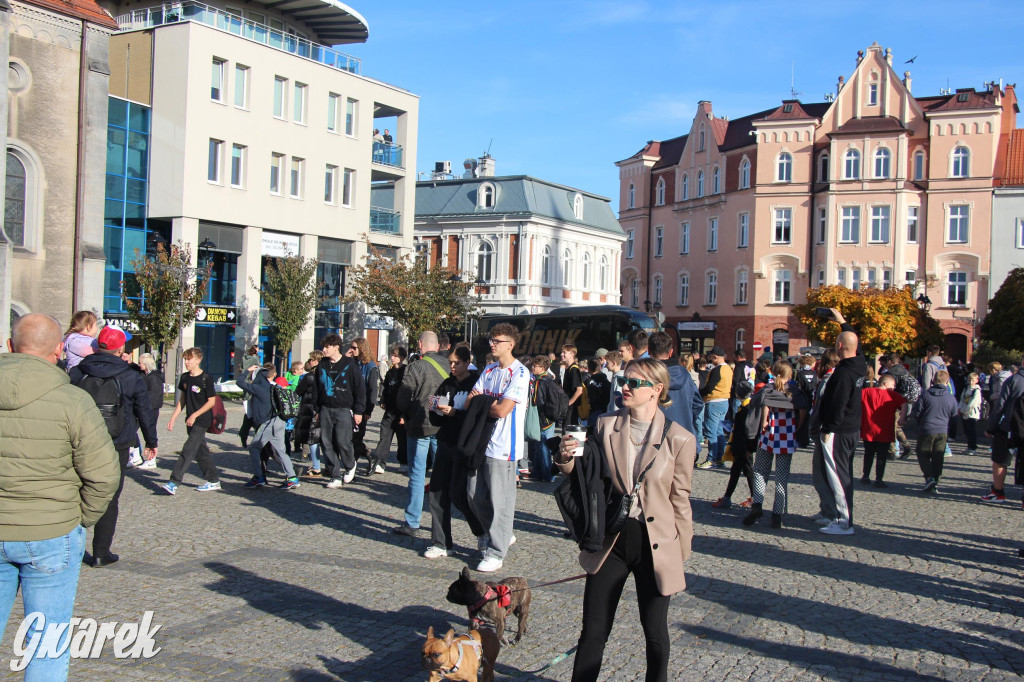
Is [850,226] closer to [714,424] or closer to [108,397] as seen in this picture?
[714,424]

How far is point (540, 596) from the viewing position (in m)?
6.74

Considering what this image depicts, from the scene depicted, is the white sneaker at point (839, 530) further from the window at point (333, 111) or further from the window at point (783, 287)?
the window at point (783, 287)

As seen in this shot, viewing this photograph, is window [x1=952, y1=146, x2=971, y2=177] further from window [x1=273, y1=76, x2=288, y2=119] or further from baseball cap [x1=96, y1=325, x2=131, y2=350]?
baseball cap [x1=96, y1=325, x2=131, y2=350]

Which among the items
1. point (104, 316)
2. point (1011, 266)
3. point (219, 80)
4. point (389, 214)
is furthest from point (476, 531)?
point (1011, 266)

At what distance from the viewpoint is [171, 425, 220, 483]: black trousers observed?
36.0 ft

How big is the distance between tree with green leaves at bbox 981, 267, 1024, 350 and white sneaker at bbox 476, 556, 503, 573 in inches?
1437

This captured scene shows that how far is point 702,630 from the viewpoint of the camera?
6035 mm

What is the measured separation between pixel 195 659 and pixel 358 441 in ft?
27.3

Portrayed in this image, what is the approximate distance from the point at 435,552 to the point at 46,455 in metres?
4.37

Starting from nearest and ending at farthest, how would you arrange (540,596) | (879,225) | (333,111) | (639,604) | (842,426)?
(639,604)
(540,596)
(842,426)
(333,111)
(879,225)

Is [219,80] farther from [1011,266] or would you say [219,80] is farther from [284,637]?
[1011,266]

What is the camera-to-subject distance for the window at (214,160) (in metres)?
35.5

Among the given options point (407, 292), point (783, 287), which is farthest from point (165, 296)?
point (783, 287)

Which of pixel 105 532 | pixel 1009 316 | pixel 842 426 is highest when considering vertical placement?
pixel 1009 316
